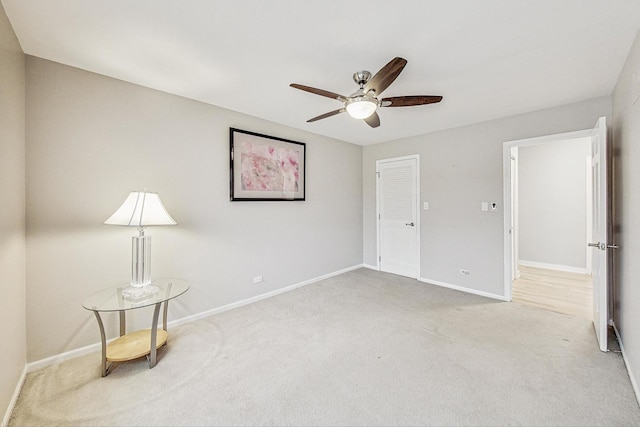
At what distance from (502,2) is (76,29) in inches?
101

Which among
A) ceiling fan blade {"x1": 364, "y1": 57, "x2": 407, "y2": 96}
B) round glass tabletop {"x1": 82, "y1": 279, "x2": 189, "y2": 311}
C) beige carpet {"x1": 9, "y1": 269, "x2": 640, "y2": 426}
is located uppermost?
ceiling fan blade {"x1": 364, "y1": 57, "x2": 407, "y2": 96}

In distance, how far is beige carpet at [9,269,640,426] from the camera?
62.4 inches

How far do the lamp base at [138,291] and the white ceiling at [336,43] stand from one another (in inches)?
70.2

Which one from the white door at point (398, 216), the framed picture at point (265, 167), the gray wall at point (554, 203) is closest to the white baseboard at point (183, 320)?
the white door at point (398, 216)

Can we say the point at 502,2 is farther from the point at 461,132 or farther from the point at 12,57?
the point at 12,57

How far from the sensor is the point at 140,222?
205 cm

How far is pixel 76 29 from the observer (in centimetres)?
173

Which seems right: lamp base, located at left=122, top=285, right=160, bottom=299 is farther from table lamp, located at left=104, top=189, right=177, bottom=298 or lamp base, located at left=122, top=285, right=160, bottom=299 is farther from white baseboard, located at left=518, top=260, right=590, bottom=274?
white baseboard, located at left=518, top=260, right=590, bottom=274

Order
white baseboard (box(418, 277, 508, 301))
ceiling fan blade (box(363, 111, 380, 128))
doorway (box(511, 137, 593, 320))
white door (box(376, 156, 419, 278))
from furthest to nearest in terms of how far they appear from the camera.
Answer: doorway (box(511, 137, 593, 320)) < white door (box(376, 156, 419, 278)) < white baseboard (box(418, 277, 508, 301)) < ceiling fan blade (box(363, 111, 380, 128))

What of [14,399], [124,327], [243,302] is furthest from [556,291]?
[14,399]

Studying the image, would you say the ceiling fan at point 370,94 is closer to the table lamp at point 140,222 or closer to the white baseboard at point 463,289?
the table lamp at point 140,222

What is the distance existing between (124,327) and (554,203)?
6599mm

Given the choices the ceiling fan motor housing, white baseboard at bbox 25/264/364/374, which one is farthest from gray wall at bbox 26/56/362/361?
the ceiling fan motor housing

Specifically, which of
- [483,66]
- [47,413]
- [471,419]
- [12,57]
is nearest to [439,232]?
[483,66]
